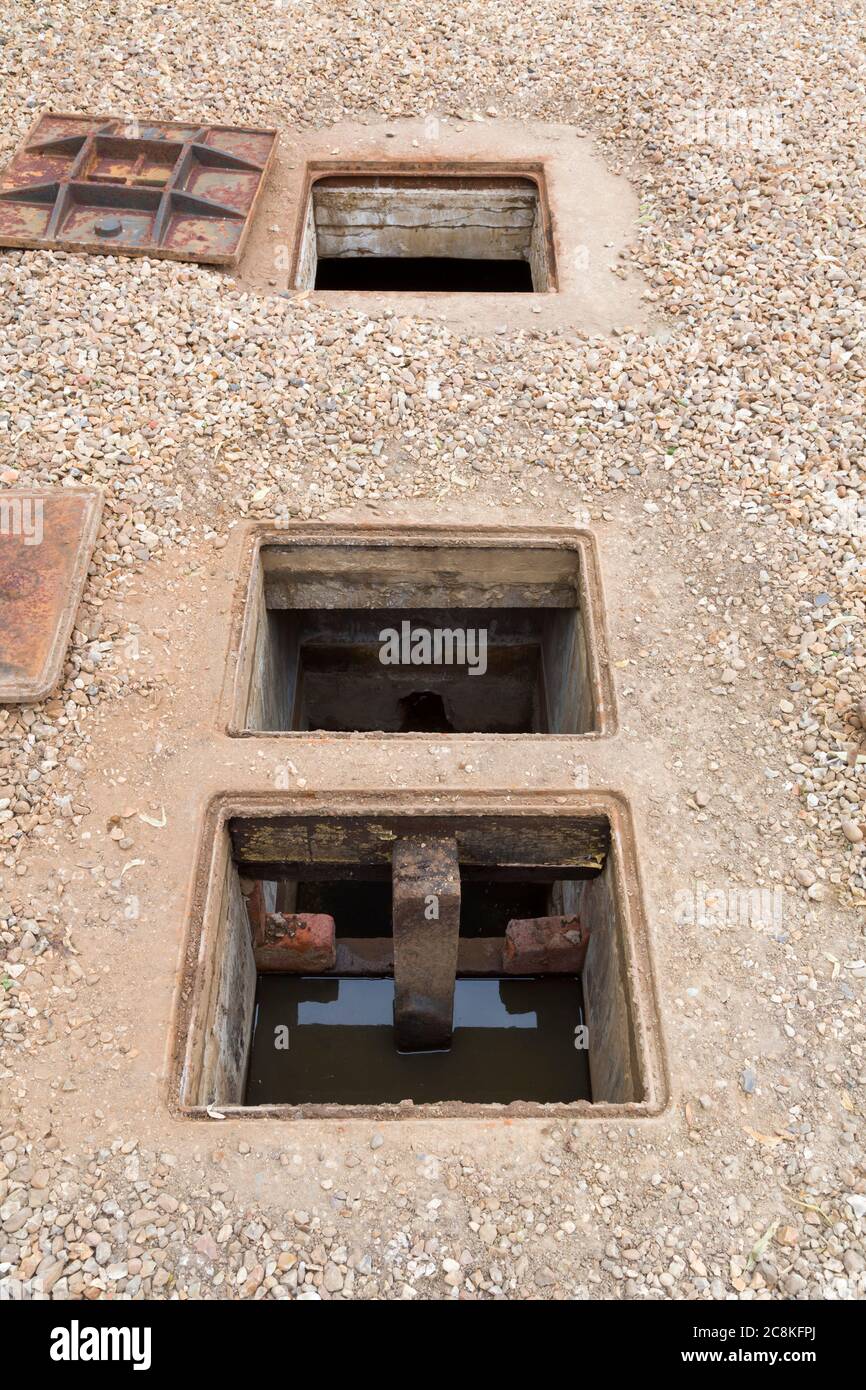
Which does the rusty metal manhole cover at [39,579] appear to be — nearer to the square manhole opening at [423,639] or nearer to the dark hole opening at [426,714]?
the square manhole opening at [423,639]

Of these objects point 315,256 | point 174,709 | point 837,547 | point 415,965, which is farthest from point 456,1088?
point 315,256

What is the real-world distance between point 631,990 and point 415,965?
1.26m

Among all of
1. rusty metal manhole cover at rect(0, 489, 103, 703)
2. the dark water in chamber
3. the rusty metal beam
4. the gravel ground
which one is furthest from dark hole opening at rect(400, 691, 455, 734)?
rusty metal manhole cover at rect(0, 489, 103, 703)

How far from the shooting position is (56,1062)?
4008 mm

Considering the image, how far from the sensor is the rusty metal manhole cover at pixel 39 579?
5012 millimetres

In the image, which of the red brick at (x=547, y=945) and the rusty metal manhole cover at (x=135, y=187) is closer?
the red brick at (x=547, y=945)

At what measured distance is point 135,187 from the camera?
8055mm

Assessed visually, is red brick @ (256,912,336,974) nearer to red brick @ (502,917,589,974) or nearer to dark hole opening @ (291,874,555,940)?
red brick @ (502,917,589,974)

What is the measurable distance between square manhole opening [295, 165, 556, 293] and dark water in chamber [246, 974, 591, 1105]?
20.1 ft

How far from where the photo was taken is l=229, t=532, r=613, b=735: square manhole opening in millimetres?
5887

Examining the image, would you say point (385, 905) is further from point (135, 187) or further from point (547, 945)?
point (135, 187)

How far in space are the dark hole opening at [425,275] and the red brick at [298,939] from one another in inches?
275

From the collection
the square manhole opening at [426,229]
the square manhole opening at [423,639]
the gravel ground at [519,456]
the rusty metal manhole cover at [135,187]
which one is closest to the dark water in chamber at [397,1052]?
the square manhole opening at [423,639]

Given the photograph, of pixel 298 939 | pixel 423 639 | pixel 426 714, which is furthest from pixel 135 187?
pixel 298 939
